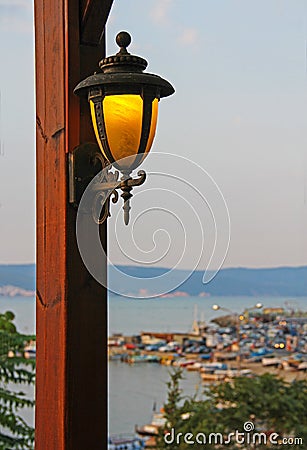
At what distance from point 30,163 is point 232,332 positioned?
828mm

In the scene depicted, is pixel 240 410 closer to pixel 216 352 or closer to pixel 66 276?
pixel 216 352

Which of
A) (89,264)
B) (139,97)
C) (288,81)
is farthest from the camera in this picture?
(288,81)

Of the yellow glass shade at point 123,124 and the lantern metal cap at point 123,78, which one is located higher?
the lantern metal cap at point 123,78

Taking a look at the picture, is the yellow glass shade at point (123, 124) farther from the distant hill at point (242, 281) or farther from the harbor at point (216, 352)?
the harbor at point (216, 352)

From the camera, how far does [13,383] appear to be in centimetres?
233

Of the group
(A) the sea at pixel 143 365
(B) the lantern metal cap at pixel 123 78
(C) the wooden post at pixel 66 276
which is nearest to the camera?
(B) the lantern metal cap at pixel 123 78

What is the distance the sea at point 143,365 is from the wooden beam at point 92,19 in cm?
107

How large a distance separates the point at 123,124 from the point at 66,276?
0.99 ft

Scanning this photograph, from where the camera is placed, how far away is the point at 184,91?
2316 millimetres

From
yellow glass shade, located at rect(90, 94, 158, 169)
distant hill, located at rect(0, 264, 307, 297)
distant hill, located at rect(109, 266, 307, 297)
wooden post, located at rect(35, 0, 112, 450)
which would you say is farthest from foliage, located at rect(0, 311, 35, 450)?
yellow glass shade, located at rect(90, 94, 158, 169)

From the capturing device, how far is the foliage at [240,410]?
2.16 meters

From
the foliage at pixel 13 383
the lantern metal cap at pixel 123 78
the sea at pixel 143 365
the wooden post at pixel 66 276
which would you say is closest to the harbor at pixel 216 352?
the sea at pixel 143 365

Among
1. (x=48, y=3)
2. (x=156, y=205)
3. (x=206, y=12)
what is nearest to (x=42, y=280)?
(x=156, y=205)

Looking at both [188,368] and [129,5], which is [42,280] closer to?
[188,368]
